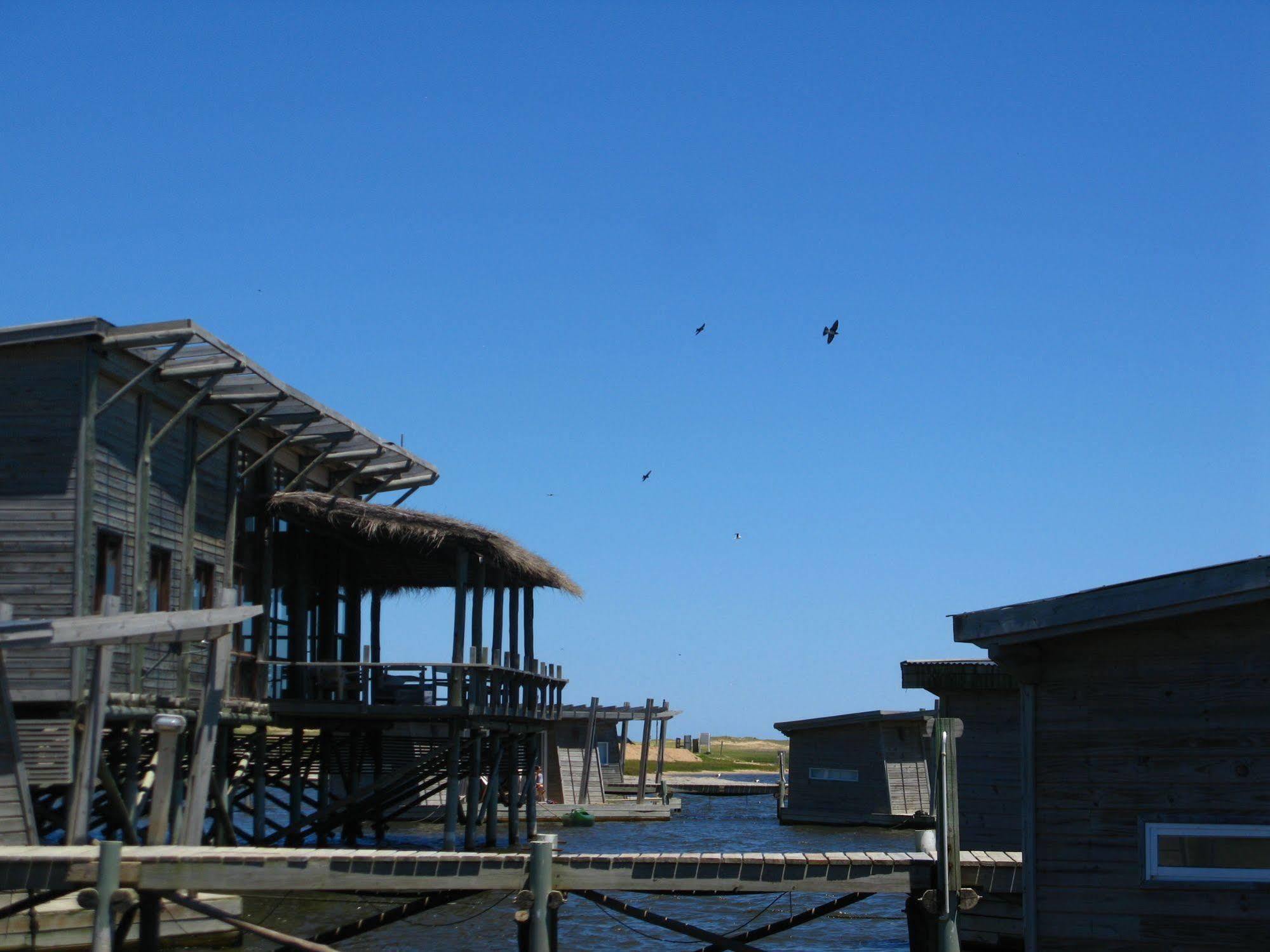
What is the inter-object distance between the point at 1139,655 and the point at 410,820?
27575 mm

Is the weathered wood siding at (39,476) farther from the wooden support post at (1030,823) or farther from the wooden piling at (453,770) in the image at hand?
the wooden support post at (1030,823)

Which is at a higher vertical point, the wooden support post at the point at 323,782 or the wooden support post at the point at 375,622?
the wooden support post at the point at 375,622

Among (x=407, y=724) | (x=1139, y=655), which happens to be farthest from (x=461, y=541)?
(x=1139, y=655)

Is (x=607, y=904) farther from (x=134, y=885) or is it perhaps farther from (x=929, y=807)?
(x=929, y=807)

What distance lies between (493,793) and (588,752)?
17007 mm

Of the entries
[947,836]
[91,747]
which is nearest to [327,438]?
[91,747]

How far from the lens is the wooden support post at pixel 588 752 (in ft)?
147

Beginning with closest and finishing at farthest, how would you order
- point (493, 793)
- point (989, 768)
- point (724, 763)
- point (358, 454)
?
point (989, 768), point (358, 454), point (493, 793), point (724, 763)

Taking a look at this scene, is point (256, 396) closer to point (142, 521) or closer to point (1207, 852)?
point (142, 521)

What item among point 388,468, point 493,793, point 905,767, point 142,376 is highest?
point 388,468

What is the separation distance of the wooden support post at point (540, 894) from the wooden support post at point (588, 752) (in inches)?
1278

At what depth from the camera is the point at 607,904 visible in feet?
43.1

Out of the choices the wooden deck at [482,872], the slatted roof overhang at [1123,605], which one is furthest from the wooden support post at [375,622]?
the slatted roof overhang at [1123,605]

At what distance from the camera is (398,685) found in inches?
988
